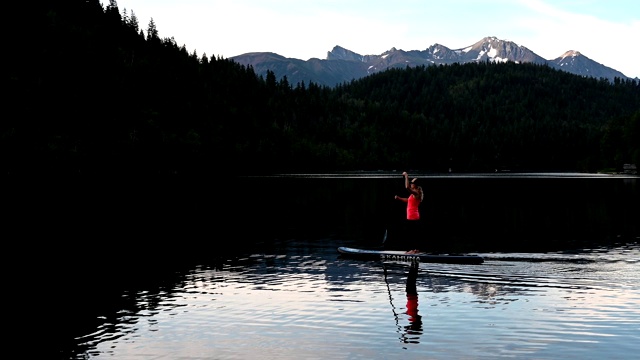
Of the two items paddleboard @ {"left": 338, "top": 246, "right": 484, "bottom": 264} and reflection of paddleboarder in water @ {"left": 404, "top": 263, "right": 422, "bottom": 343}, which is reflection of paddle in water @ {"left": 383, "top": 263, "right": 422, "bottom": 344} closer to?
reflection of paddleboarder in water @ {"left": 404, "top": 263, "right": 422, "bottom": 343}

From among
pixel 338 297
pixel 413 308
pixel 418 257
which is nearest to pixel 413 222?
pixel 418 257

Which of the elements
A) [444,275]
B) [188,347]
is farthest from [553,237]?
[188,347]

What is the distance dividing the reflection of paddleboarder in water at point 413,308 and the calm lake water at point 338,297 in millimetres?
94

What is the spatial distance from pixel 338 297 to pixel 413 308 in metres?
3.81

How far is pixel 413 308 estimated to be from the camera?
29.9m

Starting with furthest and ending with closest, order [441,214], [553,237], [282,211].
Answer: [282,211] → [441,214] → [553,237]

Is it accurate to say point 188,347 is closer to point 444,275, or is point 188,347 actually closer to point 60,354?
point 60,354

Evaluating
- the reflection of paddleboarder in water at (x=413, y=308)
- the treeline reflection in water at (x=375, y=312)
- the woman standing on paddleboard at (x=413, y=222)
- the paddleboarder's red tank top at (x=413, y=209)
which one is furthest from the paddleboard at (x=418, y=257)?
the paddleboarder's red tank top at (x=413, y=209)

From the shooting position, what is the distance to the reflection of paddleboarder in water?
26.0 metres

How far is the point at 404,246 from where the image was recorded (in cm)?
3866

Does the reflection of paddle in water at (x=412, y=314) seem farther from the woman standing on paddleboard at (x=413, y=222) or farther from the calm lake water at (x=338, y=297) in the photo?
the woman standing on paddleboard at (x=413, y=222)

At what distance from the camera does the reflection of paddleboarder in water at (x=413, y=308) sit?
2595 cm

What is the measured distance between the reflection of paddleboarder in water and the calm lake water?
94mm

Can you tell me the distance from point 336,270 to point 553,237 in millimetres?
24625
